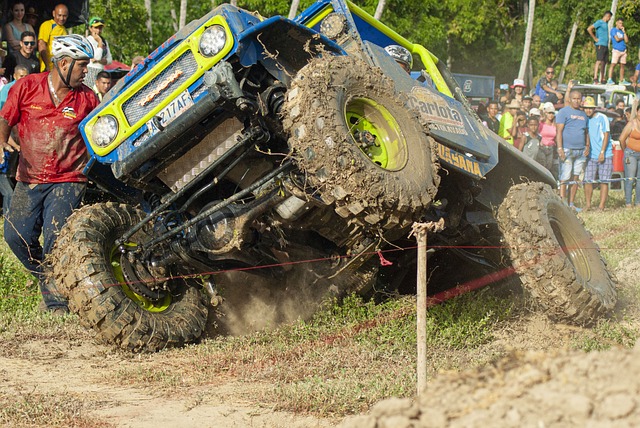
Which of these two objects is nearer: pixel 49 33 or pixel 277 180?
pixel 277 180

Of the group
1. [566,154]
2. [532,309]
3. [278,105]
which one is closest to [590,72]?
[566,154]

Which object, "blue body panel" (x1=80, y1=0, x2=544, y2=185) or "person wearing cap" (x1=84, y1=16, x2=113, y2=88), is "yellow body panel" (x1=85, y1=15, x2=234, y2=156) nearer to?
"blue body panel" (x1=80, y1=0, x2=544, y2=185)

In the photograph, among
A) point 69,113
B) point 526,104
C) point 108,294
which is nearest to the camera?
point 108,294

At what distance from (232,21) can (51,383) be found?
→ 7.80 feet

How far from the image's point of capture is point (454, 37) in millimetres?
31891

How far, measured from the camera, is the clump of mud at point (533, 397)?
110 inches

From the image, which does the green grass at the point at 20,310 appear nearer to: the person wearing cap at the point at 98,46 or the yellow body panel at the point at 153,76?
the yellow body panel at the point at 153,76

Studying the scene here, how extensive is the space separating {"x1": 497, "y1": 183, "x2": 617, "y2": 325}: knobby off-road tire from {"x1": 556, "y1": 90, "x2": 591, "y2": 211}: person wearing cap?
8.57 m

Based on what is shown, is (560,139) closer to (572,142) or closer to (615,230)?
(572,142)

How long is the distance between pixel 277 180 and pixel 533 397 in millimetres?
2758

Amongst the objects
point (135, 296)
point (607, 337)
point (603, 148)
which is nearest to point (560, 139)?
point (603, 148)

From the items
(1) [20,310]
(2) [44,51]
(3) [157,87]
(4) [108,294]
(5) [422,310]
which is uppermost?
(3) [157,87]

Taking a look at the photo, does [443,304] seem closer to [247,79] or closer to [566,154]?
[247,79]

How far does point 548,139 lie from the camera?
15.7m
